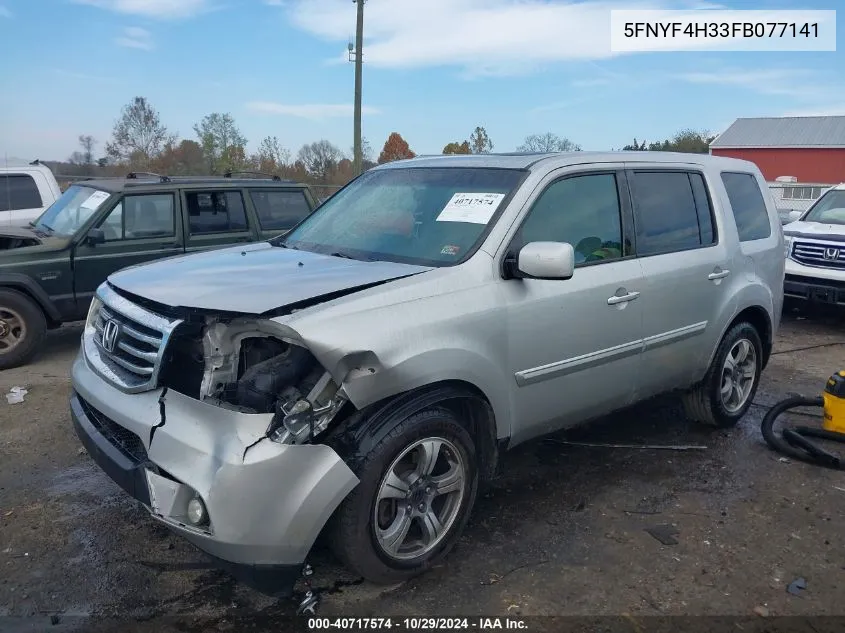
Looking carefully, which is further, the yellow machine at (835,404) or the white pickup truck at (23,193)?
the white pickup truck at (23,193)

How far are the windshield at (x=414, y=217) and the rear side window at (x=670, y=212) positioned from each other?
947 millimetres

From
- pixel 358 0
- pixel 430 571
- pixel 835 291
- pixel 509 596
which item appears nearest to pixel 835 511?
pixel 509 596

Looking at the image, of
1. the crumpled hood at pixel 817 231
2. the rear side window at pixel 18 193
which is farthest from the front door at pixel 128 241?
the crumpled hood at pixel 817 231

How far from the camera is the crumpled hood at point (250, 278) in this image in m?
2.80

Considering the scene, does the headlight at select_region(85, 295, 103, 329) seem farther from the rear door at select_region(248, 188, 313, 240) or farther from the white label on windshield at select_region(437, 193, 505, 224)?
the rear door at select_region(248, 188, 313, 240)

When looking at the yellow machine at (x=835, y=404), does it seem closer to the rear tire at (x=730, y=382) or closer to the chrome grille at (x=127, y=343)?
the rear tire at (x=730, y=382)

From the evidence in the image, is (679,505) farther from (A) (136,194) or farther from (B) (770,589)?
(A) (136,194)

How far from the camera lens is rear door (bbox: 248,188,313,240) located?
7.79 metres

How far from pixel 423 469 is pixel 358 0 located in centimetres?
1797

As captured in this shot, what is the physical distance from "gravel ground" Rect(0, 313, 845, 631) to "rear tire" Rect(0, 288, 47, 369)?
1813mm

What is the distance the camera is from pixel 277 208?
7.96m

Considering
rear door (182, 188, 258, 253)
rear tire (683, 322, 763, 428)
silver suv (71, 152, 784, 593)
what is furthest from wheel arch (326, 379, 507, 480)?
rear door (182, 188, 258, 253)

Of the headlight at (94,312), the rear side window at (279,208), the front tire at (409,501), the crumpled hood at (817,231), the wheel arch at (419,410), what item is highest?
the rear side window at (279,208)

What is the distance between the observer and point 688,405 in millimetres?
4965
